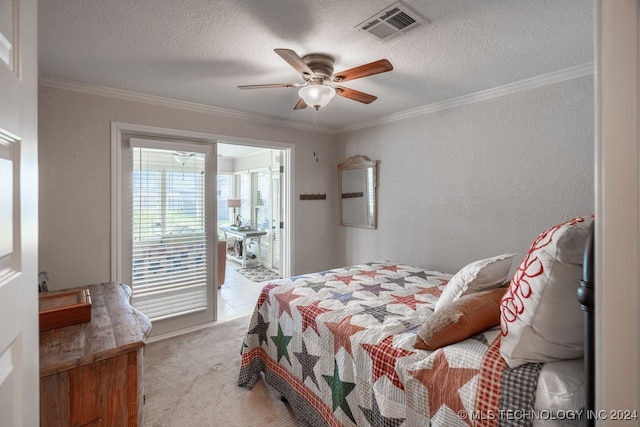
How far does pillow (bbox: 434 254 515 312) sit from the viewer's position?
1.55 meters

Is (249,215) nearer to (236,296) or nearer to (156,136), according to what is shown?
(236,296)

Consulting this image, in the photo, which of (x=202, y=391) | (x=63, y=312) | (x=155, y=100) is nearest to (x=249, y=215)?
(x=155, y=100)

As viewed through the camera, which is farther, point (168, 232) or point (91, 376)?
point (168, 232)

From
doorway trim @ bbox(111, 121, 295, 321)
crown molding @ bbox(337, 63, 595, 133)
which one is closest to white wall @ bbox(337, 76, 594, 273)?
crown molding @ bbox(337, 63, 595, 133)

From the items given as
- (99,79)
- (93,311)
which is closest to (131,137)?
(99,79)

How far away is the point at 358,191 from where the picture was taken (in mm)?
4082

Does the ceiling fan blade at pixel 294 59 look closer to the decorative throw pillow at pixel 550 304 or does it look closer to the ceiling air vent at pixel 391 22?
the ceiling air vent at pixel 391 22

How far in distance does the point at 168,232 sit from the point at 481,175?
10.5 feet

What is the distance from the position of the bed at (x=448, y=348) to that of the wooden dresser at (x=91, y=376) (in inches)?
36.5

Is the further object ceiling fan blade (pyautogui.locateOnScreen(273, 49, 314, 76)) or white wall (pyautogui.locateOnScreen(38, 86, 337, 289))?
white wall (pyautogui.locateOnScreen(38, 86, 337, 289))

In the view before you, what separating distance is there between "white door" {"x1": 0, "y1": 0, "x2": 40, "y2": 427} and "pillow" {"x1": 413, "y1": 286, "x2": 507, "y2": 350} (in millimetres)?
1333

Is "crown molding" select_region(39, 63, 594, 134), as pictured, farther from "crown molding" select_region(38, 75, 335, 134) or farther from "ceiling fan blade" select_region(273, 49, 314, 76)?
"ceiling fan blade" select_region(273, 49, 314, 76)

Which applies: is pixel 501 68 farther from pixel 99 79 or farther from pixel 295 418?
pixel 99 79

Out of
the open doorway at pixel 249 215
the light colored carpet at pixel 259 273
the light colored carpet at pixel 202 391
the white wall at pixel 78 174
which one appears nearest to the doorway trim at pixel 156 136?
the white wall at pixel 78 174
